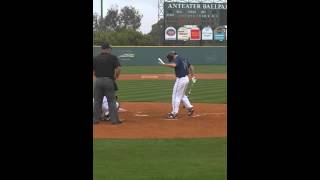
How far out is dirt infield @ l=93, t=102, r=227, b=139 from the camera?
1048 centimetres

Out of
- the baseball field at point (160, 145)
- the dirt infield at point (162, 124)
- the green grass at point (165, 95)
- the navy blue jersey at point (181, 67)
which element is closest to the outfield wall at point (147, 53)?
the green grass at point (165, 95)

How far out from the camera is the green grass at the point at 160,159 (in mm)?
6336

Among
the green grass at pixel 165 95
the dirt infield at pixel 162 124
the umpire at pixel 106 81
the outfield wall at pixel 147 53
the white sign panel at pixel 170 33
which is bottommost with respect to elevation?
the dirt infield at pixel 162 124

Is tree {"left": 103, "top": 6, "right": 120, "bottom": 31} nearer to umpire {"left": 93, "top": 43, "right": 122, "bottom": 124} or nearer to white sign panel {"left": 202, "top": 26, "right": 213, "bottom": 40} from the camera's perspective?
white sign panel {"left": 202, "top": 26, "right": 213, "bottom": 40}

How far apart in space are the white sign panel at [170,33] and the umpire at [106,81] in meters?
40.2

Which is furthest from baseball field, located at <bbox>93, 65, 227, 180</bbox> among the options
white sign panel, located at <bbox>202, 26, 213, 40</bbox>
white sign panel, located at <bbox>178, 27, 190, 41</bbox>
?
white sign panel, located at <bbox>202, 26, 213, 40</bbox>

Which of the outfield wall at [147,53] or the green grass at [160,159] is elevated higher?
the outfield wall at [147,53]

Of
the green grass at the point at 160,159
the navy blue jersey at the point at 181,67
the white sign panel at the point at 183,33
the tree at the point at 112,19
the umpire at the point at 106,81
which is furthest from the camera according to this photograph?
the tree at the point at 112,19

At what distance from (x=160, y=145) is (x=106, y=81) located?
3.56 meters

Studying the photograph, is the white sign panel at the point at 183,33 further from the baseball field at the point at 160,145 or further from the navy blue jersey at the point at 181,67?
the navy blue jersey at the point at 181,67
